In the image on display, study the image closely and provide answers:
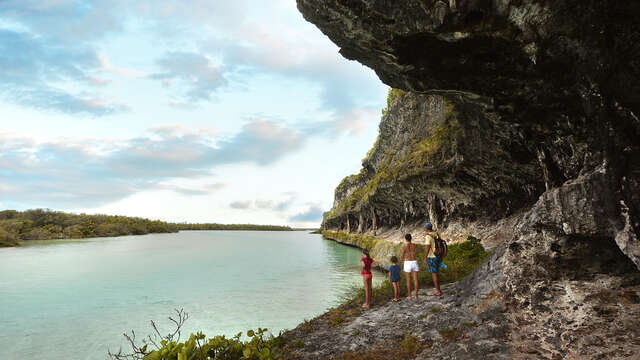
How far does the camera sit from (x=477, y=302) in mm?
9547

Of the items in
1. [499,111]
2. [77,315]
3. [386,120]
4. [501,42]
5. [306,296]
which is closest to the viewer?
[501,42]

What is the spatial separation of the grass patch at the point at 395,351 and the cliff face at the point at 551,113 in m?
2.33

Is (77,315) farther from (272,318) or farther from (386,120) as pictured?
(386,120)

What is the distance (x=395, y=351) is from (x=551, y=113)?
344 inches

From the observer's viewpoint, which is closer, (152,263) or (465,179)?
(465,179)

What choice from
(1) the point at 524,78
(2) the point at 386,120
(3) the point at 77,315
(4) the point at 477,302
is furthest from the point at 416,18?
(2) the point at 386,120

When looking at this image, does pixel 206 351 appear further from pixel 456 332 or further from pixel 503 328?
pixel 503 328

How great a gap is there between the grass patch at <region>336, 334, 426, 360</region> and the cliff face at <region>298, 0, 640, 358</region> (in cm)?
233

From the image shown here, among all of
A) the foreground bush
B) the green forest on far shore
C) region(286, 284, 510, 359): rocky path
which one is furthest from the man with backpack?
the green forest on far shore

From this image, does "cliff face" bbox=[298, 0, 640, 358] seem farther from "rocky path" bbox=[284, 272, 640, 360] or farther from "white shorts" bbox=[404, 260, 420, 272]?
"white shorts" bbox=[404, 260, 420, 272]

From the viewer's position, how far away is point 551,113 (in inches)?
380

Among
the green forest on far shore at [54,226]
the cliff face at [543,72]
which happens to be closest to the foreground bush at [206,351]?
the cliff face at [543,72]

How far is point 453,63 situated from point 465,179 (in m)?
16.7

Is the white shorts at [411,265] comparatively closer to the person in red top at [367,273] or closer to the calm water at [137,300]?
the person in red top at [367,273]
